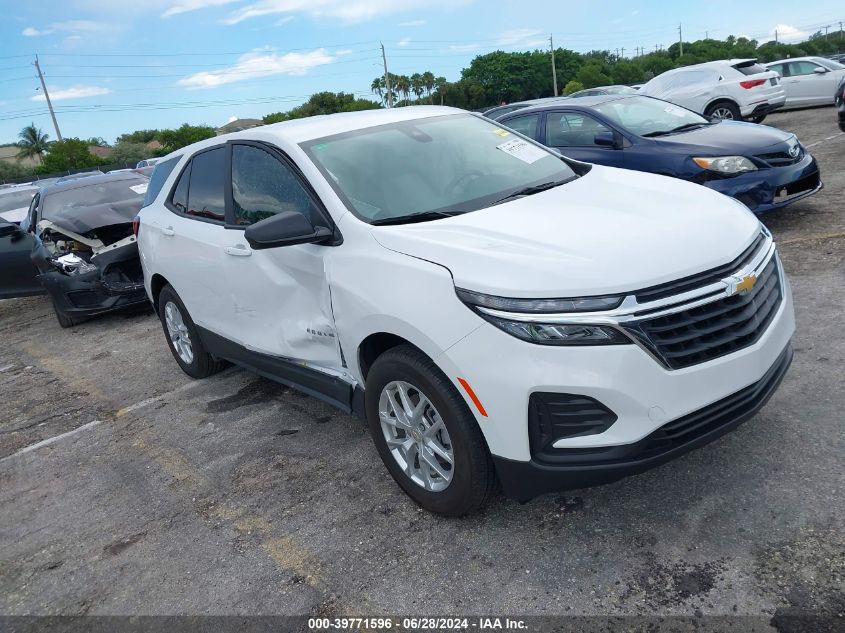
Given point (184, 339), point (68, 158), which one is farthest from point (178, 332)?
point (68, 158)

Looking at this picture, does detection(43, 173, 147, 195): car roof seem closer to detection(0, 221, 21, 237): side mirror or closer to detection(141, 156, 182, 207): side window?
detection(0, 221, 21, 237): side mirror

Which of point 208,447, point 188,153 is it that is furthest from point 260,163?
point 208,447

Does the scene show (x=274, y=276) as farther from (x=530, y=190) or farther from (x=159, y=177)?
(x=159, y=177)

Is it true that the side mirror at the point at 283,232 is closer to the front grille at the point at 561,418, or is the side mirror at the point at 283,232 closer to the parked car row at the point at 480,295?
the parked car row at the point at 480,295

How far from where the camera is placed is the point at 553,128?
809 centimetres

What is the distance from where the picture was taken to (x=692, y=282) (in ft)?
8.43

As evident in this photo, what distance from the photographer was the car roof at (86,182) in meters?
9.00

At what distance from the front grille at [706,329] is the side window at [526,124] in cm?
582

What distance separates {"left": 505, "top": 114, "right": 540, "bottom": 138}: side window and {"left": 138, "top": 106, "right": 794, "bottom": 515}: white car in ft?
14.0

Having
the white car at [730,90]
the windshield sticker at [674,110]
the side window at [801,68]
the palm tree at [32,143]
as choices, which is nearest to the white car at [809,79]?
the side window at [801,68]

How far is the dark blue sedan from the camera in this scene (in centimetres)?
658

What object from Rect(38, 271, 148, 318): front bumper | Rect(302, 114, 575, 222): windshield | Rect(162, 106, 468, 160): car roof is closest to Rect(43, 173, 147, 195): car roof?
Rect(38, 271, 148, 318): front bumper

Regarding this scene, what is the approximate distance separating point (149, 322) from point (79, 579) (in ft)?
16.3

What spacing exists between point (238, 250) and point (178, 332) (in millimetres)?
1725
